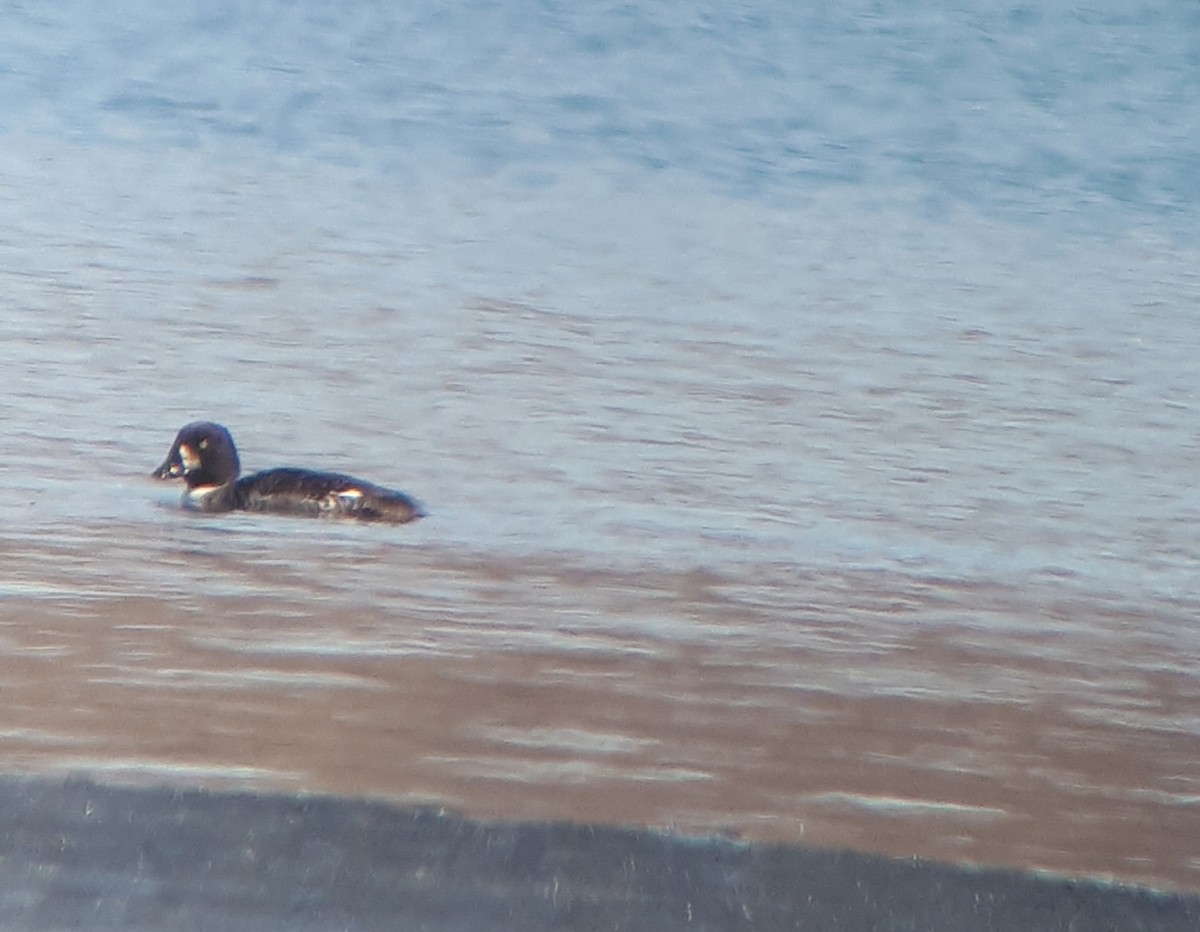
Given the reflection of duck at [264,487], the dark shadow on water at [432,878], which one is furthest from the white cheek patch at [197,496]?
the dark shadow on water at [432,878]

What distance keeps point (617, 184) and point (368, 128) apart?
256 mm

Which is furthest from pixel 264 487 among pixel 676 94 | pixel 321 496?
pixel 676 94

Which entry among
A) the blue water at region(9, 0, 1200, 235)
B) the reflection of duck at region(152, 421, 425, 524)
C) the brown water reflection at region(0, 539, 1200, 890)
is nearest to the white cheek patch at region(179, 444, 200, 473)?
the reflection of duck at region(152, 421, 425, 524)

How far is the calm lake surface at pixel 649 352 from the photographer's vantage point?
1.70 meters

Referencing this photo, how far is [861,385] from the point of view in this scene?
1.79 meters

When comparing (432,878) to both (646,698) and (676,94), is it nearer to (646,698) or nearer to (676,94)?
(646,698)

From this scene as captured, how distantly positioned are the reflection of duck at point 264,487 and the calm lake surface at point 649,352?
0.02 metres

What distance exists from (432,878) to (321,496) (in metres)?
0.43

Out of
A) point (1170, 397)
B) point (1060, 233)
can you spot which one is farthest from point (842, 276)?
point (1170, 397)

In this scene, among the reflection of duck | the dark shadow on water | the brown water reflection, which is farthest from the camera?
the reflection of duck

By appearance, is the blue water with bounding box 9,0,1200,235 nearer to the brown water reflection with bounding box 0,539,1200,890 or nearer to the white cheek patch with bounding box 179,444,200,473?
the white cheek patch with bounding box 179,444,200,473

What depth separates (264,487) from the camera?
1.77 meters

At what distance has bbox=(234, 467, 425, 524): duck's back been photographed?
1.73 m

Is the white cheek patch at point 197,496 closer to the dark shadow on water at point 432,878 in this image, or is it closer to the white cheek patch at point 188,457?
the white cheek patch at point 188,457
